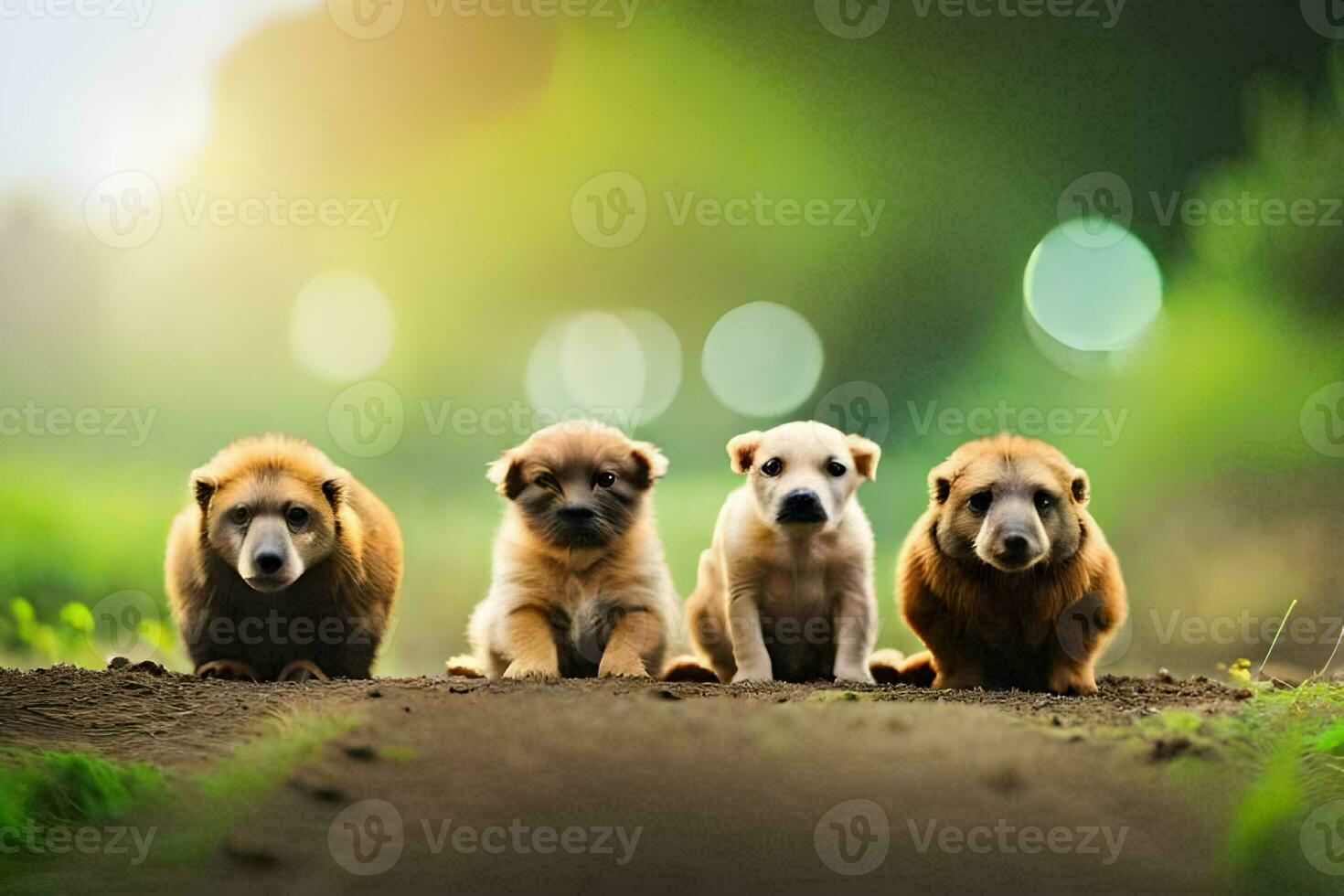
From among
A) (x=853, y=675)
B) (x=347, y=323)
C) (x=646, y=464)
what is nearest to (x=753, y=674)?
(x=853, y=675)

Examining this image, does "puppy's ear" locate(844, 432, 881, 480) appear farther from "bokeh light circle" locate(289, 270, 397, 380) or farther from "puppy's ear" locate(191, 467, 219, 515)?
"bokeh light circle" locate(289, 270, 397, 380)

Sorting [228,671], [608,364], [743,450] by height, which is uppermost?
[608,364]

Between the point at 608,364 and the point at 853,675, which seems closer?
the point at 853,675

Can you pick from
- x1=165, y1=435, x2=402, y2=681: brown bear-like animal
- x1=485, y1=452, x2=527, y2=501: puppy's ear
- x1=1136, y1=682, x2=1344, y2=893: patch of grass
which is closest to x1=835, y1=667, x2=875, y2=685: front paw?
x1=1136, y1=682, x2=1344, y2=893: patch of grass

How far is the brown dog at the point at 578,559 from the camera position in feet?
14.6

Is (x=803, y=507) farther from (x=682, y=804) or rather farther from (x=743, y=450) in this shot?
(x=682, y=804)

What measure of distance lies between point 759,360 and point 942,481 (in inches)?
74.5

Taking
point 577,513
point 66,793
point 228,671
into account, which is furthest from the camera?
point 228,671

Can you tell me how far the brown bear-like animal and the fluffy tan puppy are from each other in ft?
5.00

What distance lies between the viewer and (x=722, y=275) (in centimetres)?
641

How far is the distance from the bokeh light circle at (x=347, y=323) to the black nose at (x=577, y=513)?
7.75 feet

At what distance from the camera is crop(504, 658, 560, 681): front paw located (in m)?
4.14

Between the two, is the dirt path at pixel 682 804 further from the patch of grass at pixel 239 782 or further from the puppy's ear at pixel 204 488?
the puppy's ear at pixel 204 488

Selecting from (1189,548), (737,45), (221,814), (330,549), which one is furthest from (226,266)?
(1189,548)
